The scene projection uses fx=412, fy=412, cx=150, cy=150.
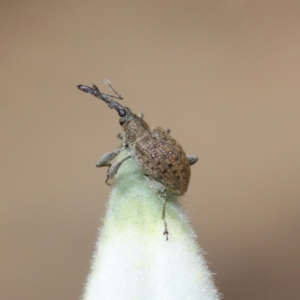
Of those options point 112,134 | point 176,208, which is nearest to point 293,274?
point 112,134

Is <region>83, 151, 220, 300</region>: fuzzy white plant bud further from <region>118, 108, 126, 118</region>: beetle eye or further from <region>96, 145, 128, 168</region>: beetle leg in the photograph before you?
<region>118, 108, 126, 118</region>: beetle eye

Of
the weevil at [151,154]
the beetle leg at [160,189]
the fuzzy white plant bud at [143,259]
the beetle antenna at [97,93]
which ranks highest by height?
the beetle antenna at [97,93]

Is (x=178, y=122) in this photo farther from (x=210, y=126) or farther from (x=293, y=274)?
(x=293, y=274)

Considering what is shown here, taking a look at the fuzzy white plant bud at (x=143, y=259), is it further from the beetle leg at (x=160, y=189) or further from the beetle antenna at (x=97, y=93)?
the beetle antenna at (x=97, y=93)

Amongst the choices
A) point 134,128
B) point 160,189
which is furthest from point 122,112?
point 160,189

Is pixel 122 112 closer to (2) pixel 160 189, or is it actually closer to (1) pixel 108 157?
(1) pixel 108 157

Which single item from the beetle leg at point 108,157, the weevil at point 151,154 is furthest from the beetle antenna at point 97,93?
the beetle leg at point 108,157

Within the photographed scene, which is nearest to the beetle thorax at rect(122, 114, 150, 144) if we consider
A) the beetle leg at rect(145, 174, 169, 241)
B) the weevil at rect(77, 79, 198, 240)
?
the weevil at rect(77, 79, 198, 240)
